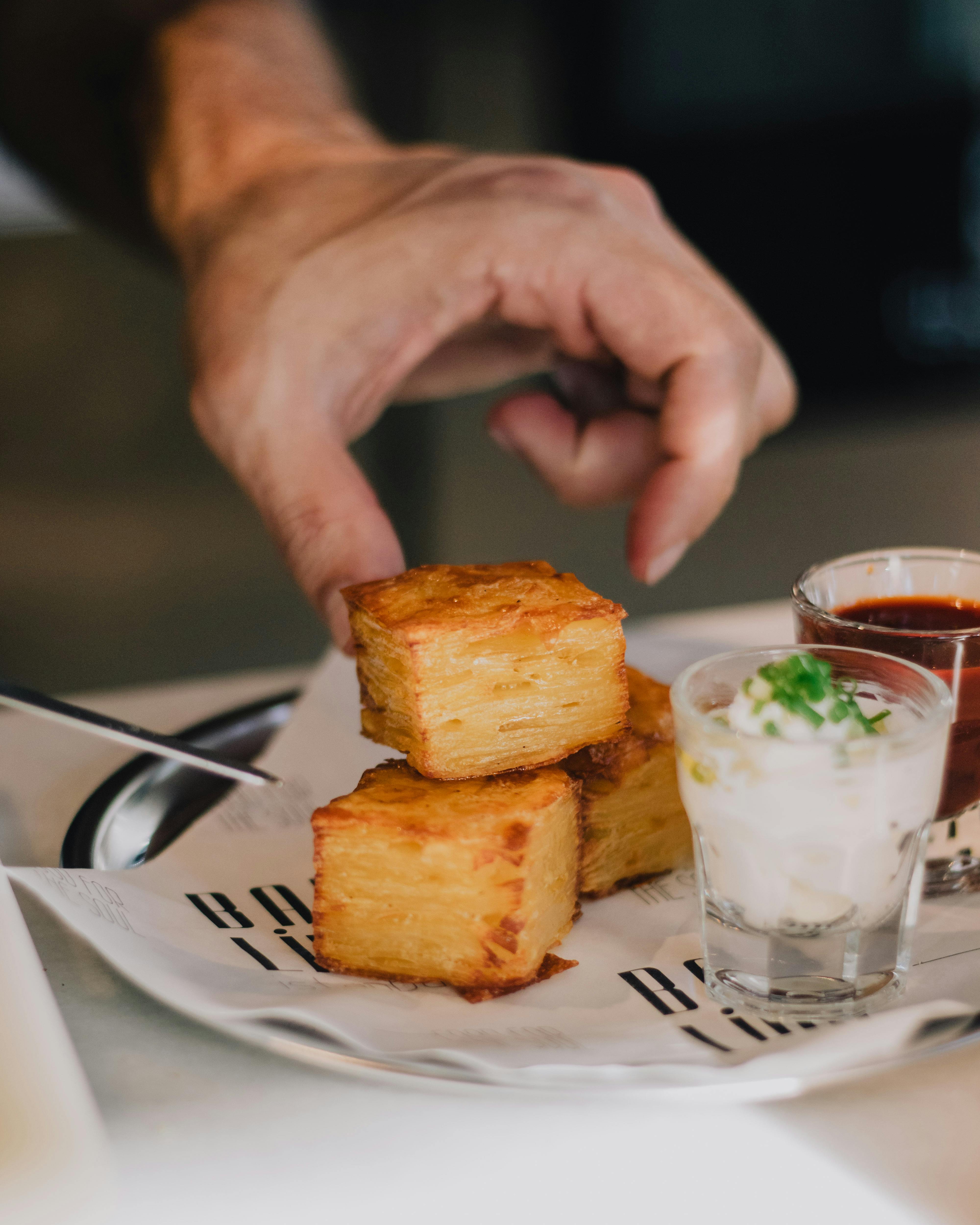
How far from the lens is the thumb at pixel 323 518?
148 centimetres

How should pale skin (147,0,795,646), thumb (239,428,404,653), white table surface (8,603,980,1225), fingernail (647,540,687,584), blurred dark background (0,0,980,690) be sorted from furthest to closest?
blurred dark background (0,0,980,690), fingernail (647,540,687,584), pale skin (147,0,795,646), thumb (239,428,404,653), white table surface (8,603,980,1225)

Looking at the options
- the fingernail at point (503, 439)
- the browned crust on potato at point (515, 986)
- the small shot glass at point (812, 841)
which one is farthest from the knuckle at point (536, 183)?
the browned crust on potato at point (515, 986)

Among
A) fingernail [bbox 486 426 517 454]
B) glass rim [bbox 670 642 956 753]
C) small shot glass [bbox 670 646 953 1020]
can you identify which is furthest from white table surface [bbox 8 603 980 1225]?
fingernail [bbox 486 426 517 454]

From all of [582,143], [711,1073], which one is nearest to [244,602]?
[582,143]

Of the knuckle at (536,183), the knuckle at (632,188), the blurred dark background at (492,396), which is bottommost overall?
the blurred dark background at (492,396)

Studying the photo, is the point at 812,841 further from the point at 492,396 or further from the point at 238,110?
the point at 492,396

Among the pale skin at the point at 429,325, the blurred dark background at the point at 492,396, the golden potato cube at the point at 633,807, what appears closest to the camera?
the golden potato cube at the point at 633,807

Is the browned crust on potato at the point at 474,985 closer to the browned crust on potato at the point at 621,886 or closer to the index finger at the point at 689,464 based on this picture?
the browned crust on potato at the point at 621,886

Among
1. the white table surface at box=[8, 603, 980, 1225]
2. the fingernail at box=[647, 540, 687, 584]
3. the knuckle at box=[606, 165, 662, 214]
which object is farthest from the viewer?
the knuckle at box=[606, 165, 662, 214]

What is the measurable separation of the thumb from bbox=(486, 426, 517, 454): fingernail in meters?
0.54

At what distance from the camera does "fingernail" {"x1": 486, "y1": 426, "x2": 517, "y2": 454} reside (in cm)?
209

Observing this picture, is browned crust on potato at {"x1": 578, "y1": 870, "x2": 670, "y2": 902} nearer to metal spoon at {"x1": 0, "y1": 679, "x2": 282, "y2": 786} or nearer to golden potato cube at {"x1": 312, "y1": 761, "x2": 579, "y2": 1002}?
golden potato cube at {"x1": 312, "y1": 761, "x2": 579, "y2": 1002}

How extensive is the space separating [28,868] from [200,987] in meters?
0.25

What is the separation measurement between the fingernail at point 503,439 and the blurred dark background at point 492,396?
2.82 metres
